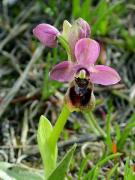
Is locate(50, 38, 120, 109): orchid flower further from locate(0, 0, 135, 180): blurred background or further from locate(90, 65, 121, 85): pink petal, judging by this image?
locate(0, 0, 135, 180): blurred background

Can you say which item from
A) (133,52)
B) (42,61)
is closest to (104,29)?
(133,52)

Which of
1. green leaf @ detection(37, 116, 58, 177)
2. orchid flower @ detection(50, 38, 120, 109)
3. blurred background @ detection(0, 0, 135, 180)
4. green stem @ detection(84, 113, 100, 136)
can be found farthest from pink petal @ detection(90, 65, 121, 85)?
green stem @ detection(84, 113, 100, 136)

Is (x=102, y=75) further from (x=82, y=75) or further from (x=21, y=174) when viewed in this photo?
(x=21, y=174)

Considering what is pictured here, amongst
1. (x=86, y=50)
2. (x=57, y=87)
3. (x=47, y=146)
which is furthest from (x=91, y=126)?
(x=86, y=50)

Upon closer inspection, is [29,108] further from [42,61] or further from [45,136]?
[45,136]

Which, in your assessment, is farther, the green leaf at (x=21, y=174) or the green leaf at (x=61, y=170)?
the green leaf at (x=21, y=174)

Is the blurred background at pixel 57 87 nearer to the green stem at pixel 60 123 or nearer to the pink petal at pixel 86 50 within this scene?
the green stem at pixel 60 123

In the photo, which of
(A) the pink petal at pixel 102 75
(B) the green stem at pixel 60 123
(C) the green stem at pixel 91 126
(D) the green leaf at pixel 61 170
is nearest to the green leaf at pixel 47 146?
(B) the green stem at pixel 60 123
